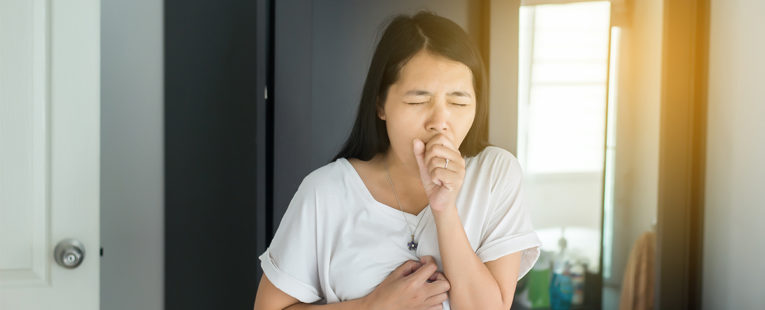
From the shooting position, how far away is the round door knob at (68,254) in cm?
142

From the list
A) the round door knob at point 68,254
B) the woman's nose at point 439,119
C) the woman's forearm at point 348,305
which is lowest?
the round door knob at point 68,254

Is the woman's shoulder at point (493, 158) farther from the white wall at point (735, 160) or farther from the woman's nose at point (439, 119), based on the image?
the white wall at point (735, 160)

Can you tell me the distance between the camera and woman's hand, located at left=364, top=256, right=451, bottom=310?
958 millimetres

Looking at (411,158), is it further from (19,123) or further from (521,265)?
(19,123)

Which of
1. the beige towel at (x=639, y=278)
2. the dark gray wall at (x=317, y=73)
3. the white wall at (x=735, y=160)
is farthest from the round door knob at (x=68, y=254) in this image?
the white wall at (x=735, y=160)

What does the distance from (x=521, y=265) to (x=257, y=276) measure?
0.67 meters

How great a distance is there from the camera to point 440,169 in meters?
0.93

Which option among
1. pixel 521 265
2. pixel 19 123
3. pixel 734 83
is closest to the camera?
pixel 521 265

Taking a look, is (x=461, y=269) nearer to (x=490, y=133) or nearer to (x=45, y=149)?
(x=490, y=133)

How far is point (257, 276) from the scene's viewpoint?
1492 millimetres

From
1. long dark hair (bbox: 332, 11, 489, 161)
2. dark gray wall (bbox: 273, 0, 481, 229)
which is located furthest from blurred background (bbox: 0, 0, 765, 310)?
long dark hair (bbox: 332, 11, 489, 161)

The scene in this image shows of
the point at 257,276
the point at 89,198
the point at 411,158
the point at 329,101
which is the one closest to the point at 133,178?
the point at 89,198

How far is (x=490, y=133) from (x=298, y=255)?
2.54 ft

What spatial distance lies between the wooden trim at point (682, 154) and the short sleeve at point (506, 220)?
0.87 metres
